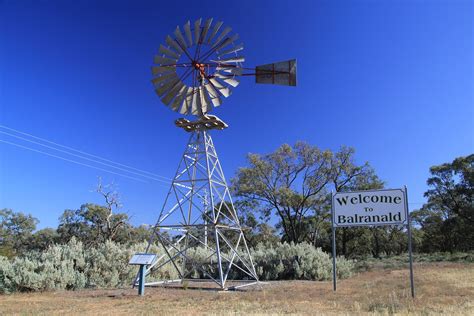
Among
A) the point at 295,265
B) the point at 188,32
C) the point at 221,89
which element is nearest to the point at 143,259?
the point at 221,89

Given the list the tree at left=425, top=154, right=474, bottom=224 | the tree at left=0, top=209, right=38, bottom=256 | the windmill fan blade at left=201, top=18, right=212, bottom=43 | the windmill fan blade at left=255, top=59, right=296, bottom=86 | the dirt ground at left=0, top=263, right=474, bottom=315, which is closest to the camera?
the dirt ground at left=0, top=263, right=474, bottom=315

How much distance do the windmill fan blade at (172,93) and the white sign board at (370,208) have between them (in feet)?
22.1

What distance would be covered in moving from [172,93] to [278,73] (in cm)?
397

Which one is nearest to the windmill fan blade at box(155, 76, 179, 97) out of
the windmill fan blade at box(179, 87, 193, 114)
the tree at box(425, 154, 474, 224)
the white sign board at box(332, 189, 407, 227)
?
the windmill fan blade at box(179, 87, 193, 114)

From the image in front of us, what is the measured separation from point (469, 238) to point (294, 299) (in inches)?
1570

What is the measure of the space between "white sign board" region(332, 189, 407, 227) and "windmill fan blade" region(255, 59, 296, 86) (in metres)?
4.11

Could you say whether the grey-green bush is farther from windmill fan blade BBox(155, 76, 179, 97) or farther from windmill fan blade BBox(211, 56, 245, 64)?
windmill fan blade BBox(211, 56, 245, 64)

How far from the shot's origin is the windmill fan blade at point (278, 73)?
13.3 metres

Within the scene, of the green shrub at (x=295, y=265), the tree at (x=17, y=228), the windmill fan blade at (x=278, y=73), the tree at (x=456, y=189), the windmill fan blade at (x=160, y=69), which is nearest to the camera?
the windmill fan blade at (x=278, y=73)

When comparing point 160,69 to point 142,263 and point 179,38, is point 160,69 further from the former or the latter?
point 142,263

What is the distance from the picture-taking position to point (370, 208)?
12.1m

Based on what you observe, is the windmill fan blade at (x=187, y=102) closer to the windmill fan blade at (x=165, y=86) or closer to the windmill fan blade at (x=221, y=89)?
the windmill fan blade at (x=165, y=86)

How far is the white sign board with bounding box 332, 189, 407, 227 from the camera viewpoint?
1169 cm

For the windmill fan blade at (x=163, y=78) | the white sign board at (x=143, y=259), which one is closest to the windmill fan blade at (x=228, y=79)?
the windmill fan blade at (x=163, y=78)
